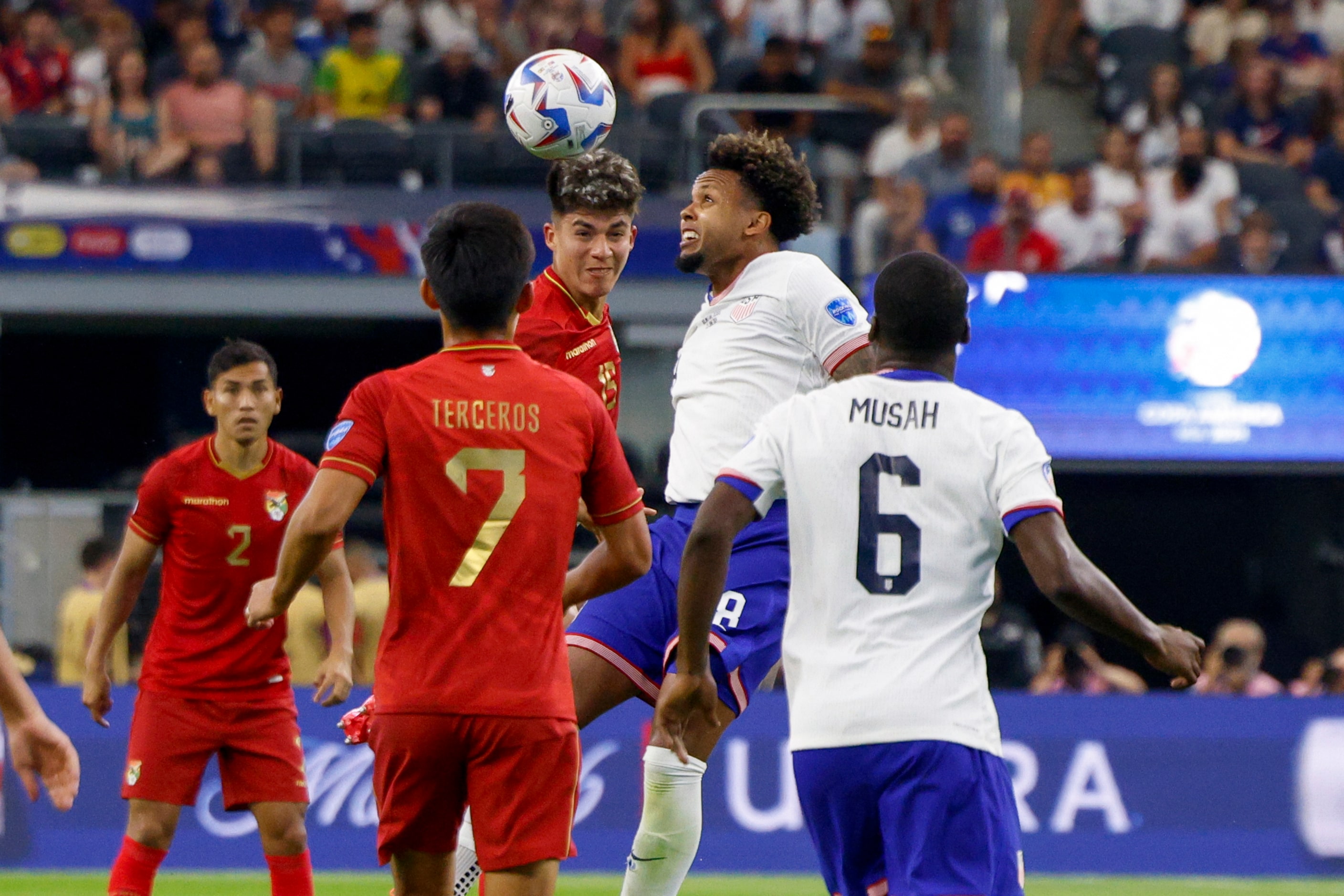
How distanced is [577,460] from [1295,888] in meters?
7.22

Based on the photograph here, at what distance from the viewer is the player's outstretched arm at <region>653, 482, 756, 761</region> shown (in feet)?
14.6

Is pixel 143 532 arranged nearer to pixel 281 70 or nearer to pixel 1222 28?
pixel 281 70

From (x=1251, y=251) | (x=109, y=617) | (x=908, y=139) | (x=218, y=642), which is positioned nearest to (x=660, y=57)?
(x=908, y=139)

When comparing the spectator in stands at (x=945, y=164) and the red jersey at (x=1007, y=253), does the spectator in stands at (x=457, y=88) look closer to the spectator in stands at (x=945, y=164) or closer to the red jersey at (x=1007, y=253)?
the spectator in stands at (x=945, y=164)

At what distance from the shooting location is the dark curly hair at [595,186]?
5973 mm

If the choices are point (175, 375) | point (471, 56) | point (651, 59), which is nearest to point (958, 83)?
point (651, 59)

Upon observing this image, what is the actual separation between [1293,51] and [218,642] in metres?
12.3

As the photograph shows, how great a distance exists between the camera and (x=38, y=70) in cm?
Answer: 1497

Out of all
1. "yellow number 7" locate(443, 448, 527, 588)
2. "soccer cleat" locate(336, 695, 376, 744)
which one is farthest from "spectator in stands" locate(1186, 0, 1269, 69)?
"yellow number 7" locate(443, 448, 527, 588)

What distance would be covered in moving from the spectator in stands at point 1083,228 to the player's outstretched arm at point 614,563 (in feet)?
32.3

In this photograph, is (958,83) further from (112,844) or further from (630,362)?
(112,844)

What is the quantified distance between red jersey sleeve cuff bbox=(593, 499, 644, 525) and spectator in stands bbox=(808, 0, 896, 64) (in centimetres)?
1170

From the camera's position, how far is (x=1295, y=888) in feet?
34.1

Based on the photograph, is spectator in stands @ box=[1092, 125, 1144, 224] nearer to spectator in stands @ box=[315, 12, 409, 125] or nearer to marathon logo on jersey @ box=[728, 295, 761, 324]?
spectator in stands @ box=[315, 12, 409, 125]
